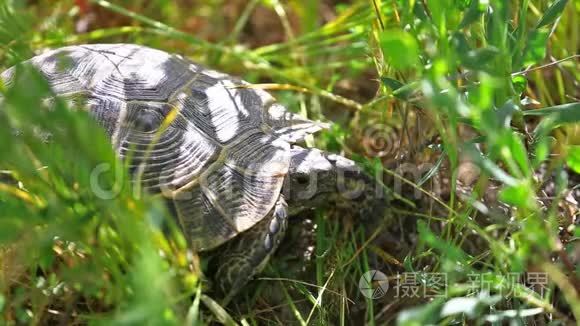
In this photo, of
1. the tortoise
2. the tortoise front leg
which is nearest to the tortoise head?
the tortoise

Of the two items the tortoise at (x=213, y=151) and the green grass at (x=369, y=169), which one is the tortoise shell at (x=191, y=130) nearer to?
the tortoise at (x=213, y=151)

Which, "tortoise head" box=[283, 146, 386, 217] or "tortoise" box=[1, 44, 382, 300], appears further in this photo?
"tortoise head" box=[283, 146, 386, 217]

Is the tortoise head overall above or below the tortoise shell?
below

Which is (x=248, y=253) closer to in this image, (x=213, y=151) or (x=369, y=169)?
(x=213, y=151)

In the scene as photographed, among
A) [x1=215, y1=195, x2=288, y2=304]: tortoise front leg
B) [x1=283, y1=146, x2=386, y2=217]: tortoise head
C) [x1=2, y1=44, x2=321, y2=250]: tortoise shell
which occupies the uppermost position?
[x1=2, y1=44, x2=321, y2=250]: tortoise shell

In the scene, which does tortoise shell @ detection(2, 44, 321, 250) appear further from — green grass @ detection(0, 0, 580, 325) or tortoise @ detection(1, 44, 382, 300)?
green grass @ detection(0, 0, 580, 325)

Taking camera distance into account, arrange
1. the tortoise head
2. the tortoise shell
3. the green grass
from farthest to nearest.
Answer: the tortoise head
the tortoise shell
the green grass

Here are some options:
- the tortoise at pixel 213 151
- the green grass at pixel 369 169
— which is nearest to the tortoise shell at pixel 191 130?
the tortoise at pixel 213 151
